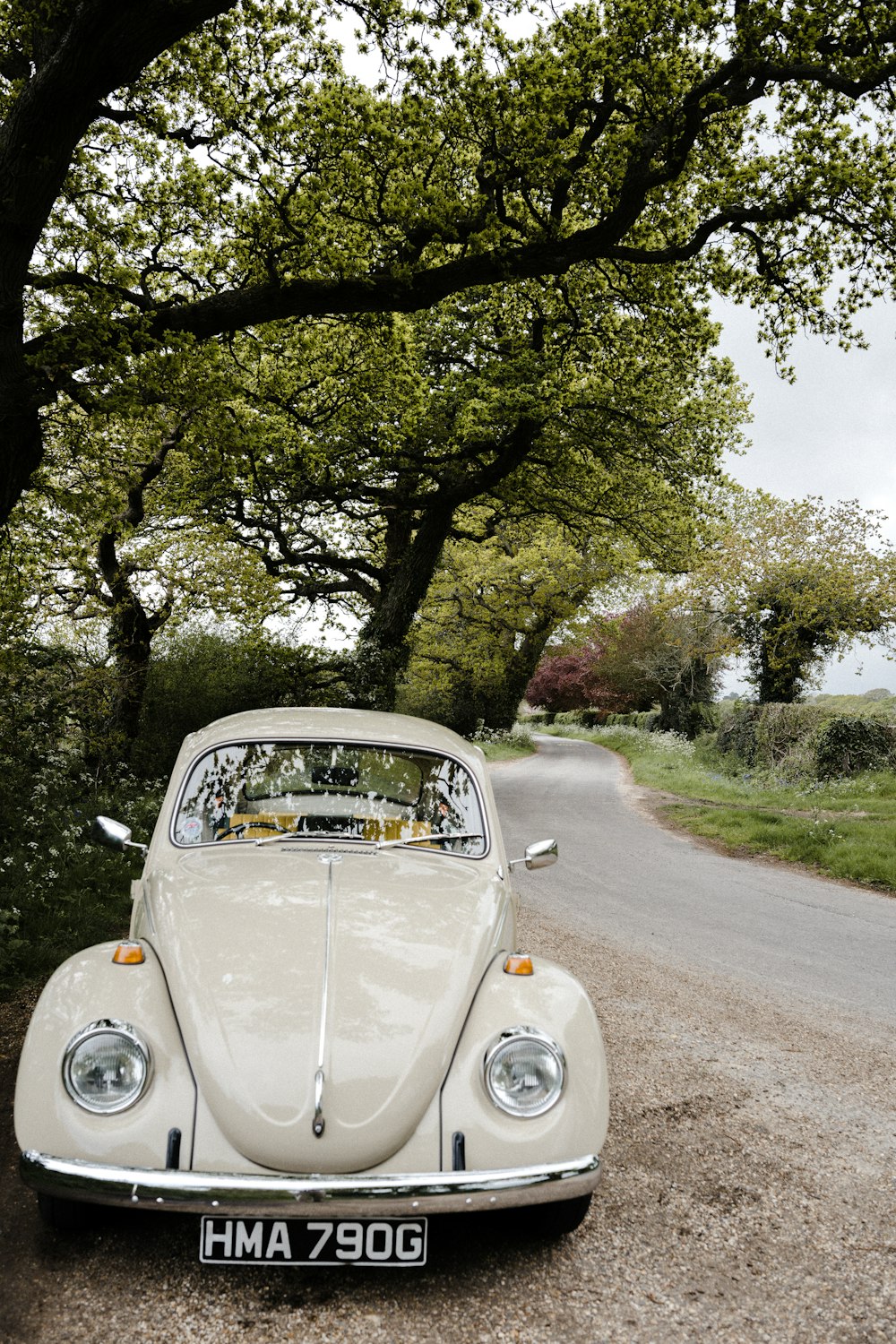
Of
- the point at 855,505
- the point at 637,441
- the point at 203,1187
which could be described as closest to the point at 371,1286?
the point at 203,1187

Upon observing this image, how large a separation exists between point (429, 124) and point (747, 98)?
3.38 meters

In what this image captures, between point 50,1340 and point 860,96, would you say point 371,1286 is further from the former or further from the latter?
point 860,96

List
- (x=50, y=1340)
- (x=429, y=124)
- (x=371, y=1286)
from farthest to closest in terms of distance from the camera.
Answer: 1. (x=429, y=124)
2. (x=371, y=1286)
3. (x=50, y=1340)

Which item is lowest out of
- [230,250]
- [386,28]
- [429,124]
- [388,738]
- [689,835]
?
[689,835]

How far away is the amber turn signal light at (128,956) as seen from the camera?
3.03 meters

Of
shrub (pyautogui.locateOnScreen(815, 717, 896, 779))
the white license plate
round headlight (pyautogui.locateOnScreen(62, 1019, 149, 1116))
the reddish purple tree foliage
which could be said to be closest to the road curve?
the white license plate

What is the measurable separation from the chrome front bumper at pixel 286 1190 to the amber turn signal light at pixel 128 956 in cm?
65

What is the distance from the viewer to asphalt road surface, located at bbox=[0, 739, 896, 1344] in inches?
96.0

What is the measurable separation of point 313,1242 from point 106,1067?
0.79 m

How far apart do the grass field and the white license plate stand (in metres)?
9.71

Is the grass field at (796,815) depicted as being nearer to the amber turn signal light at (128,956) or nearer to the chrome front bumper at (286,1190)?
the chrome front bumper at (286,1190)

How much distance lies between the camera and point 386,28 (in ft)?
29.0

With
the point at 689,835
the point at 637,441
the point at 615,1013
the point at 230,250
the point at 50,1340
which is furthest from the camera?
the point at 637,441

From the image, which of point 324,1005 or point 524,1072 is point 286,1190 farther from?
point 524,1072
